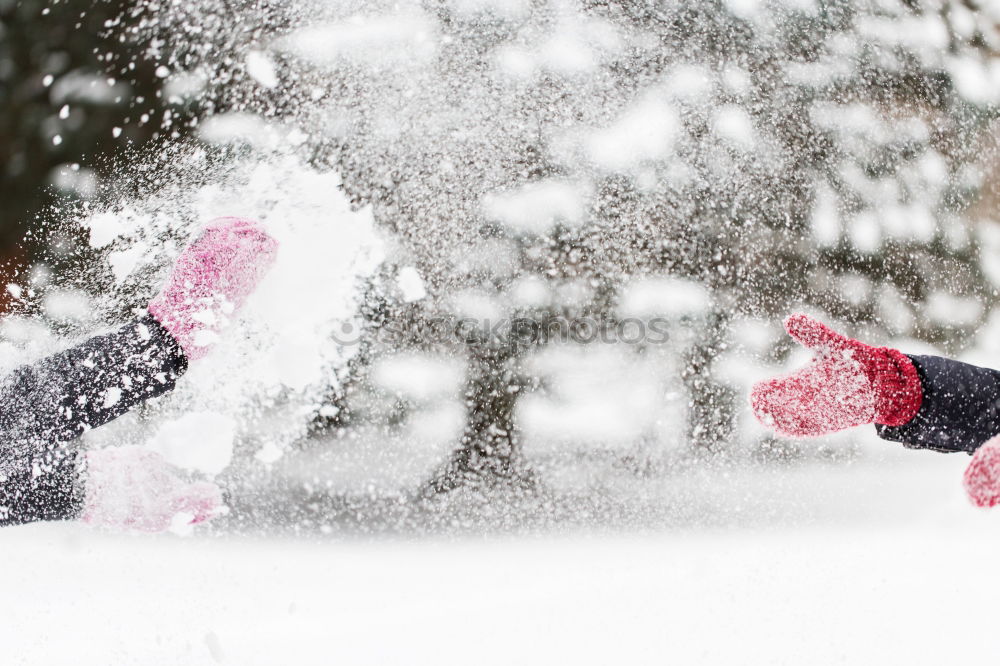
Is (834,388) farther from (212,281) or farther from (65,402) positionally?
(65,402)

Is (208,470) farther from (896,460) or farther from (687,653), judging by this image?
(896,460)

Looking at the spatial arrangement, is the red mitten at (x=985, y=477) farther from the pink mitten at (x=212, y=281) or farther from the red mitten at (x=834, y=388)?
the pink mitten at (x=212, y=281)

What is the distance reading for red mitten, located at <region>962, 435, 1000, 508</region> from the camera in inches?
21.4

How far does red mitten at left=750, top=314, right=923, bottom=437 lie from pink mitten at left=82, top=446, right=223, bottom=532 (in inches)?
22.2

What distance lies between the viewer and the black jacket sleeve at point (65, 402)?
674mm

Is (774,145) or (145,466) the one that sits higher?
(774,145)

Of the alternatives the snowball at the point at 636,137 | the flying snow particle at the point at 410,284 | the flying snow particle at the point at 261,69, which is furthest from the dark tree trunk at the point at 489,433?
the flying snow particle at the point at 261,69

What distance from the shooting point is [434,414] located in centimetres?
64

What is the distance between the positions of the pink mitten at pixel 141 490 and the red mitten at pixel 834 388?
22.2 inches

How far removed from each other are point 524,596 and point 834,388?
1.24 feet

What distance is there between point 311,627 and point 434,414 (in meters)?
0.29

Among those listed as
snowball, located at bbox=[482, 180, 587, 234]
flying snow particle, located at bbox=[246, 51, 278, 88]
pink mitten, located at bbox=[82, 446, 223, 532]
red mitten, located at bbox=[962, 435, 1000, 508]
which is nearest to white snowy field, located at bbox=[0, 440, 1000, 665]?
pink mitten, located at bbox=[82, 446, 223, 532]

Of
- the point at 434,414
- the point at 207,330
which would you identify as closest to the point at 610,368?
the point at 434,414

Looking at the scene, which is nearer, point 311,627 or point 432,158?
point 432,158
